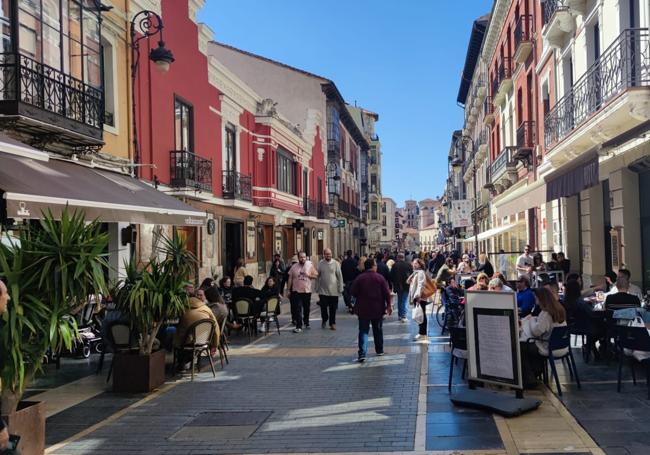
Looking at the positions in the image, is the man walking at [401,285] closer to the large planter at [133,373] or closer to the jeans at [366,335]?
the jeans at [366,335]

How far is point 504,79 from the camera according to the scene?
82.7 feet

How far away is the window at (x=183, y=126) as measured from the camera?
1666cm

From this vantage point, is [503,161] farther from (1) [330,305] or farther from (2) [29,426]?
(2) [29,426]

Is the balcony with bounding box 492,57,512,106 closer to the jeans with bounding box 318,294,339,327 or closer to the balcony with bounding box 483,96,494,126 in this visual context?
the balcony with bounding box 483,96,494,126

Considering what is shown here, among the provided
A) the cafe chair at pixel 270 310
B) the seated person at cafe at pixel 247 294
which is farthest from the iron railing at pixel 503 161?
the seated person at cafe at pixel 247 294

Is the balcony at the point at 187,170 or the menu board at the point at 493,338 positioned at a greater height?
the balcony at the point at 187,170

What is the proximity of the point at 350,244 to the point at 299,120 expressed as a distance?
15.8 m

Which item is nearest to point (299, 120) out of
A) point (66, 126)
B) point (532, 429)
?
point (66, 126)

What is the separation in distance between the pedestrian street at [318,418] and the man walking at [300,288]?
3566 mm

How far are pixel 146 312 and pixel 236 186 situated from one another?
44.5 feet

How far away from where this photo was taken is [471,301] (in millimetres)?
7141

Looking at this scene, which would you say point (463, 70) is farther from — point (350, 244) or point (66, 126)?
point (66, 126)

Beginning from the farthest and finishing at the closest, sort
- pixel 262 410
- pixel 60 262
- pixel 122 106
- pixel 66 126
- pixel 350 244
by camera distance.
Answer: pixel 350 244, pixel 122 106, pixel 66 126, pixel 262 410, pixel 60 262

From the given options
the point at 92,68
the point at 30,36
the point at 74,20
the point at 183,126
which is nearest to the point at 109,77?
the point at 92,68
